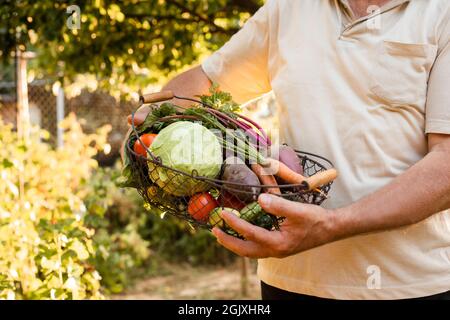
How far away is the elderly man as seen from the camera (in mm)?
1846

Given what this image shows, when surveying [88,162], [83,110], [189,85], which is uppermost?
[83,110]

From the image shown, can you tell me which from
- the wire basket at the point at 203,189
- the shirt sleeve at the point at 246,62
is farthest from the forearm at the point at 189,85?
the wire basket at the point at 203,189

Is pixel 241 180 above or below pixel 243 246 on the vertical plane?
above

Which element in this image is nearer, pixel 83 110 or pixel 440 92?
pixel 440 92

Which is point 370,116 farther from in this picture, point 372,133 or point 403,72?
point 403,72

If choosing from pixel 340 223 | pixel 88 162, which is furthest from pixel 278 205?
pixel 88 162

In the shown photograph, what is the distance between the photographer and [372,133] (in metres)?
2.01

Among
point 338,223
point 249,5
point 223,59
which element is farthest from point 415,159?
point 249,5

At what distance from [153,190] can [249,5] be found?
3.19 meters

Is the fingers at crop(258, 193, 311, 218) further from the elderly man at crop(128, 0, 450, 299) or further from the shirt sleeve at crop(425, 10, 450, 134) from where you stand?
the shirt sleeve at crop(425, 10, 450, 134)

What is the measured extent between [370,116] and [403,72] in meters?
0.17

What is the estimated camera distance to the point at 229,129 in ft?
6.24

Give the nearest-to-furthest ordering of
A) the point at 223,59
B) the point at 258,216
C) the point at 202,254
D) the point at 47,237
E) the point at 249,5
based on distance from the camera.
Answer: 1. the point at 258,216
2. the point at 223,59
3. the point at 47,237
4. the point at 249,5
5. the point at 202,254

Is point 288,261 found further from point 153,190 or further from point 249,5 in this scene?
point 249,5
